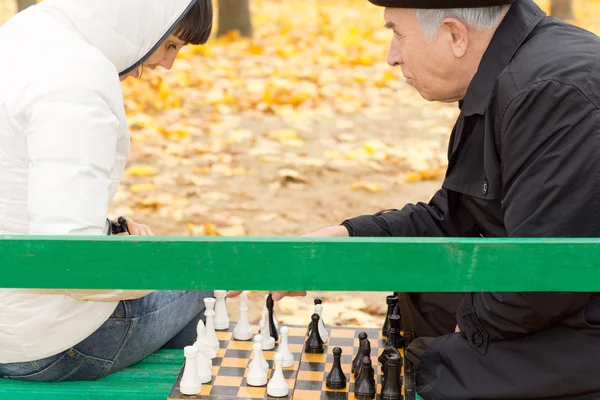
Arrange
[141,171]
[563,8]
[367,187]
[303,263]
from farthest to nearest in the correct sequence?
[563,8], [141,171], [367,187], [303,263]

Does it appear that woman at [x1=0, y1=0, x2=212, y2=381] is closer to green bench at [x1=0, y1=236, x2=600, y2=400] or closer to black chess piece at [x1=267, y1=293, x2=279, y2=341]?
black chess piece at [x1=267, y1=293, x2=279, y2=341]

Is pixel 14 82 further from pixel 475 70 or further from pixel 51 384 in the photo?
pixel 475 70

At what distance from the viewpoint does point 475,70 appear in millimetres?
3127

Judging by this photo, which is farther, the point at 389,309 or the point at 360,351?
the point at 389,309

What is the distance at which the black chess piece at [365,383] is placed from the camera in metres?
3.03

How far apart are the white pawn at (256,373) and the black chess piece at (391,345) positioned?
0.38 meters

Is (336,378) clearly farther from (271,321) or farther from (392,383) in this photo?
(271,321)

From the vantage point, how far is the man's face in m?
3.07

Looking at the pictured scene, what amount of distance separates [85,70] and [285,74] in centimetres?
811

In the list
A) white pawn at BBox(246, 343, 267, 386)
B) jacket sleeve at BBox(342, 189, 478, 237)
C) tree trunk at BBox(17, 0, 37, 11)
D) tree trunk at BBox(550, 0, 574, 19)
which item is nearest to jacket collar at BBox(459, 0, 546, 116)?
jacket sleeve at BBox(342, 189, 478, 237)

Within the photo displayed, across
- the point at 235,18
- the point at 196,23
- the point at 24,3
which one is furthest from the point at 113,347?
the point at 235,18

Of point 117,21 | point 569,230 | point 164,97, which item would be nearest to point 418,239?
point 569,230

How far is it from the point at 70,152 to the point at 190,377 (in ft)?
2.60

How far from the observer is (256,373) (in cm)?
311
